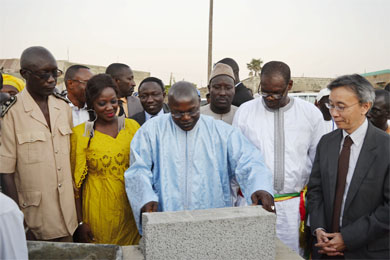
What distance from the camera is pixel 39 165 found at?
7.89 ft

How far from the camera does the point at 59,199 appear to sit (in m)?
2.48

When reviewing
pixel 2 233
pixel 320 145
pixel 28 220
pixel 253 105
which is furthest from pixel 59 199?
pixel 320 145

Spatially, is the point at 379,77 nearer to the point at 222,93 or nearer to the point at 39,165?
the point at 222,93

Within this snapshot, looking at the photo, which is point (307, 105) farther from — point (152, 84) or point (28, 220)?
point (28, 220)

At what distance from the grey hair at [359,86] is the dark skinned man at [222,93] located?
130 centimetres

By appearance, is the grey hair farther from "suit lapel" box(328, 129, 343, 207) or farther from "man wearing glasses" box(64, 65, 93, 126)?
"man wearing glasses" box(64, 65, 93, 126)

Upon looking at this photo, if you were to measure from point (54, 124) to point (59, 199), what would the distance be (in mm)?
571

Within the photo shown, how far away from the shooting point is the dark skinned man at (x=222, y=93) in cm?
350

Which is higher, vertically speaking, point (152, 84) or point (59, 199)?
point (152, 84)

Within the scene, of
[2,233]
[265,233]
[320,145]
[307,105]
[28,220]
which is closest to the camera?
[2,233]

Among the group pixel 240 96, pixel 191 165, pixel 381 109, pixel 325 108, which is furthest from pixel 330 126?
pixel 191 165

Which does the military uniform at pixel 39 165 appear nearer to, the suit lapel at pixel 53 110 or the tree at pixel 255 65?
the suit lapel at pixel 53 110

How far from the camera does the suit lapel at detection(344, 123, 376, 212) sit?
2.26 meters

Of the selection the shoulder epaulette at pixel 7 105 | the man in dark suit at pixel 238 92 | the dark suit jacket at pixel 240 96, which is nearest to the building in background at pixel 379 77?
the man in dark suit at pixel 238 92
